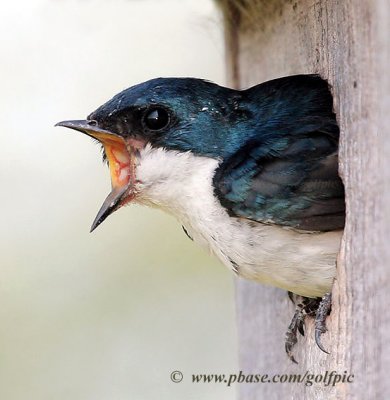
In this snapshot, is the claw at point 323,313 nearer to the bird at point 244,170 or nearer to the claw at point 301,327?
the bird at point 244,170

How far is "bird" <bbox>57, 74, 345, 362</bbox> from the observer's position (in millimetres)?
1962

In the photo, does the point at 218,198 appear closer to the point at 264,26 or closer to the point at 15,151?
the point at 264,26

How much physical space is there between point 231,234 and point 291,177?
0.51 ft

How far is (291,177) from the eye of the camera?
1.98 metres

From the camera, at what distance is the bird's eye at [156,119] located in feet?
6.92

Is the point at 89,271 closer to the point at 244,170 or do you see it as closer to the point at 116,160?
the point at 116,160

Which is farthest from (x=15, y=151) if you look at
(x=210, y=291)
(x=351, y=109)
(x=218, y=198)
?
(x=351, y=109)

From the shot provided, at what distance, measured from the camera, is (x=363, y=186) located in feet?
5.78

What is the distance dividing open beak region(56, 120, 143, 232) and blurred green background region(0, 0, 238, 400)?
1419 mm

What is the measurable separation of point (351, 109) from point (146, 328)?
2.04 metres

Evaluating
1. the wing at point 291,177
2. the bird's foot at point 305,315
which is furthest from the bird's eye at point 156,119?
the bird's foot at point 305,315
